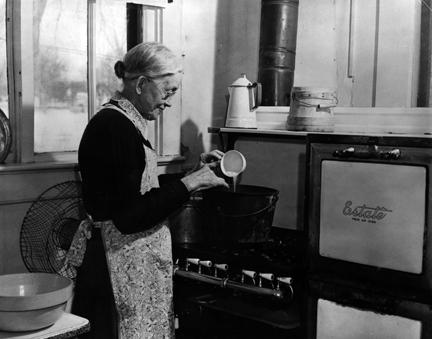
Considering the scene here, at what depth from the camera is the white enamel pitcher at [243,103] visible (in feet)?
9.81

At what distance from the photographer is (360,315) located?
214 centimetres

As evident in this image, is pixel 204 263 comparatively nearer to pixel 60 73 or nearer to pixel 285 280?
pixel 285 280

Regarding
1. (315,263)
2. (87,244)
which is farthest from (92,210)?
(315,263)

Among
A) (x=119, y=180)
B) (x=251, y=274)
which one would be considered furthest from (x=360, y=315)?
(x=119, y=180)

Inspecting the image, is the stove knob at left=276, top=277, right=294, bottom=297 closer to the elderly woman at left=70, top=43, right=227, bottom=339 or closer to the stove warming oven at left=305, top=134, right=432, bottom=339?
the stove warming oven at left=305, top=134, right=432, bottom=339

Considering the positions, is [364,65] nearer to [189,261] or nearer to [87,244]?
[189,261]

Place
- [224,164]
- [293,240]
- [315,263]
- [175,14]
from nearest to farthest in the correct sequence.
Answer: [315,263]
[224,164]
[293,240]
[175,14]

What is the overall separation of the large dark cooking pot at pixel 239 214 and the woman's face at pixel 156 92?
0.59 m

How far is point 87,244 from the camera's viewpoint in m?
2.33

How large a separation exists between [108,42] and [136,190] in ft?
4.20

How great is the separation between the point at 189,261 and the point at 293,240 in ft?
1.66

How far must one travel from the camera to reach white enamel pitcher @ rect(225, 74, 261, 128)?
299cm

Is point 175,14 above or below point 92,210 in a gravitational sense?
above

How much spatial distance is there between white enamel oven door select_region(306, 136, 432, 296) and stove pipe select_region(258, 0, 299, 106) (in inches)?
30.5
